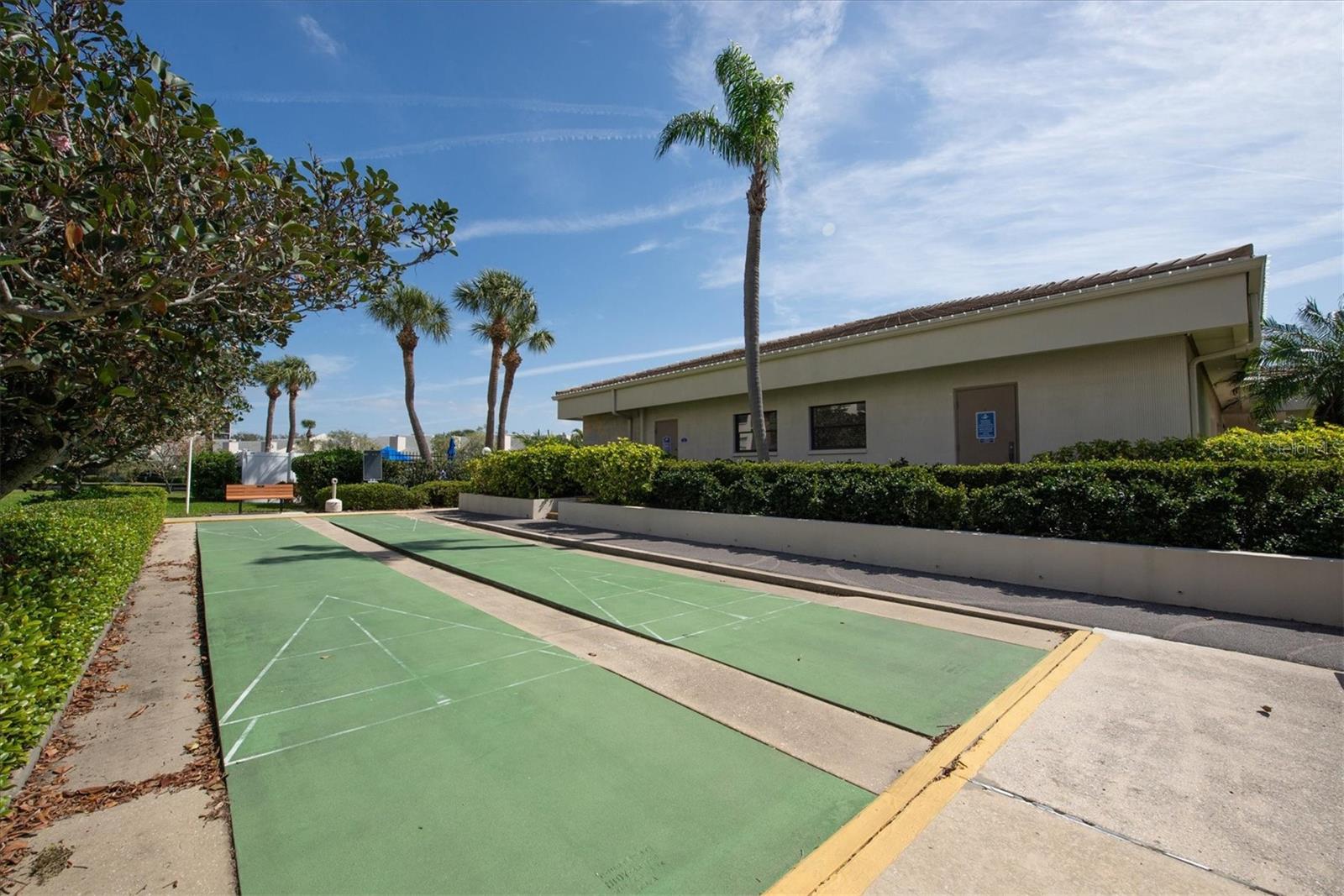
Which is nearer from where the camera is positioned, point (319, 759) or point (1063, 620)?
point (319, 759)

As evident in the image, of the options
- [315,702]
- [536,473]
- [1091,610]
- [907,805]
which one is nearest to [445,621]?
[315,702]

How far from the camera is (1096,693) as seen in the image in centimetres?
460

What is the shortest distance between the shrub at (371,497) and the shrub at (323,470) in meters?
4.09

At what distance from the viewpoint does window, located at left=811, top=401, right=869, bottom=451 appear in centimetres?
1520

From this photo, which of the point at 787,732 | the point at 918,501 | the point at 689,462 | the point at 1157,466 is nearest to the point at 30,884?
the point at 787,732

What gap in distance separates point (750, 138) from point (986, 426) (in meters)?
8.13

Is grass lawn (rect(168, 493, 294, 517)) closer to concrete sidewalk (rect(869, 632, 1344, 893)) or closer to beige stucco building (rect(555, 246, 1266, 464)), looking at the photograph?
beige stucco building (rect(555, 246, 1266, 464))

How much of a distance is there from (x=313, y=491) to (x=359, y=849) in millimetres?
28110

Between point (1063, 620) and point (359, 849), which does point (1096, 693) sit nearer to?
point (1063, 620)

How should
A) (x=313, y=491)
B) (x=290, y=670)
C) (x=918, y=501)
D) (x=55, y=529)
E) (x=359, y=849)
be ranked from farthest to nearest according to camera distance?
(x=313, y=491) < (x=918, y=501) < (x=55, y=529) < (x=290, y=670) < (x=359, y=849)

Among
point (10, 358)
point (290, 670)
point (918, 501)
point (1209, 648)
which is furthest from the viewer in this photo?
point (918, 501)

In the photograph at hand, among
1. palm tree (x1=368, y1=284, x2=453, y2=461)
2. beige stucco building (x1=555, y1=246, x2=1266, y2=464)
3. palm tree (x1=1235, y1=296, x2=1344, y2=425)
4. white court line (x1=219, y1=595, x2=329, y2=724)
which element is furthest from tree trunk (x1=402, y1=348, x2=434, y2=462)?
palm tree (x1=1235, y1=296, x2=1344, y2=425)

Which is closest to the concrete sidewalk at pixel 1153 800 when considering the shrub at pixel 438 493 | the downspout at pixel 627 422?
the downspout at pixel 627 422

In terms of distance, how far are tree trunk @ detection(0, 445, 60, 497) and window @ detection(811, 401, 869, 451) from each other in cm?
1412
